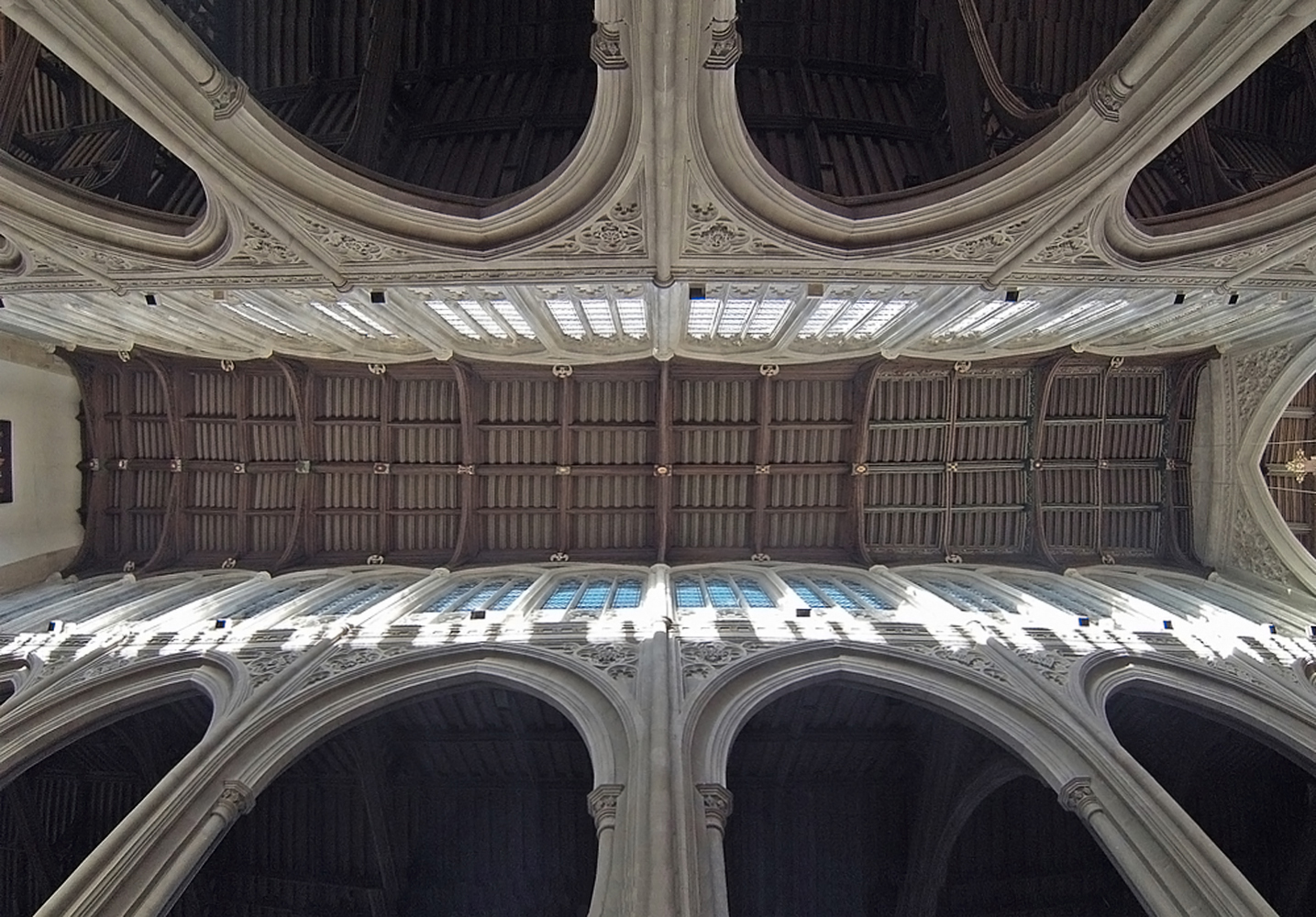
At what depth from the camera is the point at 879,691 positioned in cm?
937

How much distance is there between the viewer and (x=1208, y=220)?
9.27m

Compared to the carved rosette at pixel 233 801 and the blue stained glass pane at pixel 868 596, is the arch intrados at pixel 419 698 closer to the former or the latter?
the carved rosette at pixel 233 801

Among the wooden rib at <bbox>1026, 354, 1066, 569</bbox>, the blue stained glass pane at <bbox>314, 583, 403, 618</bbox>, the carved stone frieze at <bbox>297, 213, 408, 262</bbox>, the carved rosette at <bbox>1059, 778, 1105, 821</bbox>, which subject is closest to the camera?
the carved rosette at <bbox>1059, 778, 1105, 821</bbox>

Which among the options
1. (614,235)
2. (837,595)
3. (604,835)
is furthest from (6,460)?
(837,595)

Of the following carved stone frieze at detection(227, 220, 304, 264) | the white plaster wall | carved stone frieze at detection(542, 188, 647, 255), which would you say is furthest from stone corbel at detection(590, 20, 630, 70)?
the white plaster wall

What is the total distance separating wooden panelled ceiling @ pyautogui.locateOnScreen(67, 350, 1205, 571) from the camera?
1647cm

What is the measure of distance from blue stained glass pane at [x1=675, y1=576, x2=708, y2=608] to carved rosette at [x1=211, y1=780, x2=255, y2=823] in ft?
23.2

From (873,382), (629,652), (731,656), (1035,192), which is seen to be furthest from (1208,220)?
(629,652)

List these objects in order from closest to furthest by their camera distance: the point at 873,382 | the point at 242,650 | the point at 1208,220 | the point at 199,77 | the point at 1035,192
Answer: the point at 199,77 < the point at 1035,192 < the point at 1208,220 < the point at 242,650 < the point at 873,382

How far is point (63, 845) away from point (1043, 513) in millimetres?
22794

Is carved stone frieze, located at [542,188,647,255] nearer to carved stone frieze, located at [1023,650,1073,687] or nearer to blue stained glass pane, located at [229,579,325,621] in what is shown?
carved stone frieze, located at [1023,650,1073,687]

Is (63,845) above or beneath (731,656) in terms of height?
beneath

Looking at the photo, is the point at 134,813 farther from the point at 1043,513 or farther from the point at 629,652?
the point at 1043,513

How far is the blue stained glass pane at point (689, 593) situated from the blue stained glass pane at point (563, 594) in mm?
2159
